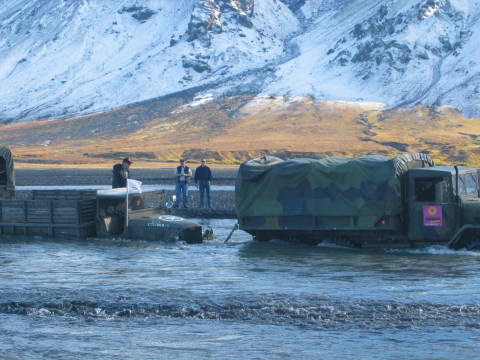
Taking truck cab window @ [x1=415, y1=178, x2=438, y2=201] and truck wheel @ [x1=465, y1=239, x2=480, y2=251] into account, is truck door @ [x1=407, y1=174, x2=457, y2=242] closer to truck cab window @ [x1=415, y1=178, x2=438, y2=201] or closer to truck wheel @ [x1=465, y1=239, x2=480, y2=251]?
truck cab window @ [x1=415, y1=178, x2=438, y2=201]

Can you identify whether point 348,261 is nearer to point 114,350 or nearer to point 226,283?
point 226,283

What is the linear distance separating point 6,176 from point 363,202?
605 inches

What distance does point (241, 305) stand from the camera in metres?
16.3

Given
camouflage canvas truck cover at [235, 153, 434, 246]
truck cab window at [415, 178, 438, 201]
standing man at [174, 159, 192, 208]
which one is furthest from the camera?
standing man at [174, 159, 192, 208]

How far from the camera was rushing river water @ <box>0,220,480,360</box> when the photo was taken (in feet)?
43.9

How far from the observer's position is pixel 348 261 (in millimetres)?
22266

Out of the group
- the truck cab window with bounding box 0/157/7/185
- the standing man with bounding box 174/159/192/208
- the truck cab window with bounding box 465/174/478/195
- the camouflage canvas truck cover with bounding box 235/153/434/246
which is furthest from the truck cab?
the truck cab window with bounding box 0/157/7/185

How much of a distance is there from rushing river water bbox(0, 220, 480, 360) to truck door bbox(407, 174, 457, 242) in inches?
23.9

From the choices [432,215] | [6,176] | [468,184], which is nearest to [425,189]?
[432,215]

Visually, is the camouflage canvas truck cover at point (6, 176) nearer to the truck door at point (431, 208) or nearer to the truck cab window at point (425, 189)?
the truck door at point (431, 208)

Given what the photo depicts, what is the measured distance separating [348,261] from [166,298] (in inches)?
269

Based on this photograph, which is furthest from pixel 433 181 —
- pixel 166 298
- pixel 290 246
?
pixel 166 298

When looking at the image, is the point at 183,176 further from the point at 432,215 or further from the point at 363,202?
the point at 432,215

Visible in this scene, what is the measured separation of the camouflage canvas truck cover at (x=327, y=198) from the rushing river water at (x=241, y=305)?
799 mm
